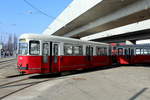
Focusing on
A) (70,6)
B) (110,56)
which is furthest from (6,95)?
(70,6)

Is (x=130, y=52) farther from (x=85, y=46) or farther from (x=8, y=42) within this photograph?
(x=8, y=42)

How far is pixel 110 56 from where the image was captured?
22.8 metres

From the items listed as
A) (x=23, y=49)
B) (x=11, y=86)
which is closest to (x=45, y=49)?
(x=23, y=49)

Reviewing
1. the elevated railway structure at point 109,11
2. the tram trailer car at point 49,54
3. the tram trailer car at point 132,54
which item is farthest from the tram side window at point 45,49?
the tram trailer car at point 132,54

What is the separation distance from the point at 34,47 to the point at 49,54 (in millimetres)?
1246

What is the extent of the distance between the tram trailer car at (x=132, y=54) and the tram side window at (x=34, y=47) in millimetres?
15532

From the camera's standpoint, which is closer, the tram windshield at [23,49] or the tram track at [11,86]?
the tram track at [11,86]

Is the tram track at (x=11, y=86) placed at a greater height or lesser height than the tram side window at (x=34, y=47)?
lesser

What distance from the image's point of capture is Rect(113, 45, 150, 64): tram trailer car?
2642cm

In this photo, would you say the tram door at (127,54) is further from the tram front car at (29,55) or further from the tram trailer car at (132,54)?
the tram front car at (29,55)

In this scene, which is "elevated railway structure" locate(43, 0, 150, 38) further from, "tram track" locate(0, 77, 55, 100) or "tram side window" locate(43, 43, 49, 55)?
"tram track" locate(0, 77, 55, 100)

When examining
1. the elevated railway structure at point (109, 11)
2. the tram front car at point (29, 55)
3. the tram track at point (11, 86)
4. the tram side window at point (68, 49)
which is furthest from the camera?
the elevated railway structure at point (109, 11)

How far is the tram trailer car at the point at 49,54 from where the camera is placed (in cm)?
1236

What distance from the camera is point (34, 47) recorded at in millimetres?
12562
